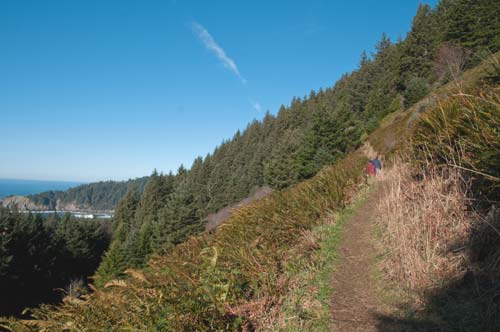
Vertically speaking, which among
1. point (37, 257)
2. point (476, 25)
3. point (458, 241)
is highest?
point (476, 25)

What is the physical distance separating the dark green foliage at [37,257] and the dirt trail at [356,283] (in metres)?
27.7

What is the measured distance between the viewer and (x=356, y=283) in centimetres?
290

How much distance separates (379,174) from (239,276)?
5715 mm

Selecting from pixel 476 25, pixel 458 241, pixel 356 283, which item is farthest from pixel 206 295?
pixel 476 25

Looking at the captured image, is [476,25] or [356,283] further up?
[476,25]

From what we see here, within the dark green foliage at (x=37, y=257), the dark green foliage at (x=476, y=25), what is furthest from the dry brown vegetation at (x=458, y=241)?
the dark green foliage at (x=37, y=257)

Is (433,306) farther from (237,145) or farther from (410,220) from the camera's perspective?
(237,145)

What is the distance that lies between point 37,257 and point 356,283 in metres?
44.0

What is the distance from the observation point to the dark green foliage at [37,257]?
90.1 ft

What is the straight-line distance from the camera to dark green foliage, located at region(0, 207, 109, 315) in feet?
90.1

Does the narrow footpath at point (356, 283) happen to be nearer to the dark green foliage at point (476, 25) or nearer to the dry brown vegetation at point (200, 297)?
the dry brown vegetation at point (200, 297)

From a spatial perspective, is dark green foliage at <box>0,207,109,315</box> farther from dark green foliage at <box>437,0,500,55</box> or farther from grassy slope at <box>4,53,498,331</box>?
dark green foliage at <box>437,0,500,55</box>

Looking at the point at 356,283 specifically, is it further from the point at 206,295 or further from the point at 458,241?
the point at 206,295

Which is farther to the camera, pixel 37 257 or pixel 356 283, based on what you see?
pixel 37 257
